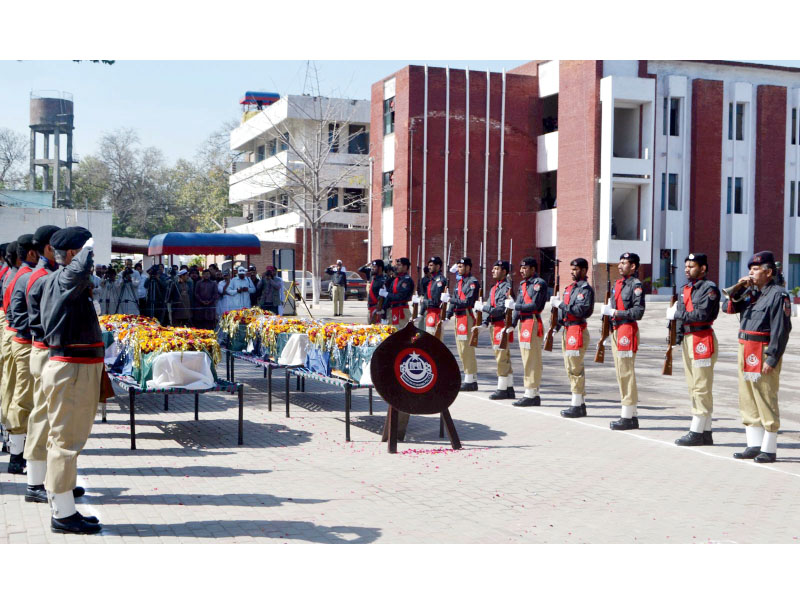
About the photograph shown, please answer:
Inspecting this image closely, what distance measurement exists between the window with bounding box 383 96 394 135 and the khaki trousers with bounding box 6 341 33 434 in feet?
136

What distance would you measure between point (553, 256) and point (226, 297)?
28.6 metres

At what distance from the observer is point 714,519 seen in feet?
23.1

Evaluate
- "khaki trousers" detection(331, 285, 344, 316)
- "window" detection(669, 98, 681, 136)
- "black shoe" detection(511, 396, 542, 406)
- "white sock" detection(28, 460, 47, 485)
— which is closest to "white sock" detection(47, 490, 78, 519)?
"white sock" detection(28, 460, 47, 485)

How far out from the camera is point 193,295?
22344 millimetres

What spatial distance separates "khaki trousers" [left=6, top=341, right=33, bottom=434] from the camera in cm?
820

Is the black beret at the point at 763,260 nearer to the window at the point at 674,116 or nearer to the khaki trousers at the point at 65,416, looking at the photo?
the khaki trousers at the point at 65,416

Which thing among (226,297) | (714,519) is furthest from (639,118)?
(714,519)

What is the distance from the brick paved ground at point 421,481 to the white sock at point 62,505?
0.16 metres

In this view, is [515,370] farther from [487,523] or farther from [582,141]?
[582,141]

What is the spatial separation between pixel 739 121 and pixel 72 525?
45.8m

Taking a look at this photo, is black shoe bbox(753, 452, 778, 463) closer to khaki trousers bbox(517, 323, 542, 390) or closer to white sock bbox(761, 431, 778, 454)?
white sock bbox(761, 431, 778, 454)

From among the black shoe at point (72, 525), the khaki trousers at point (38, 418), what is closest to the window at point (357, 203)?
the khaki trousers at point (38, 418)

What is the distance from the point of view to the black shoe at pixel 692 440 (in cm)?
1024

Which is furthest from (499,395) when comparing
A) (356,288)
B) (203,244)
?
(356,288)
